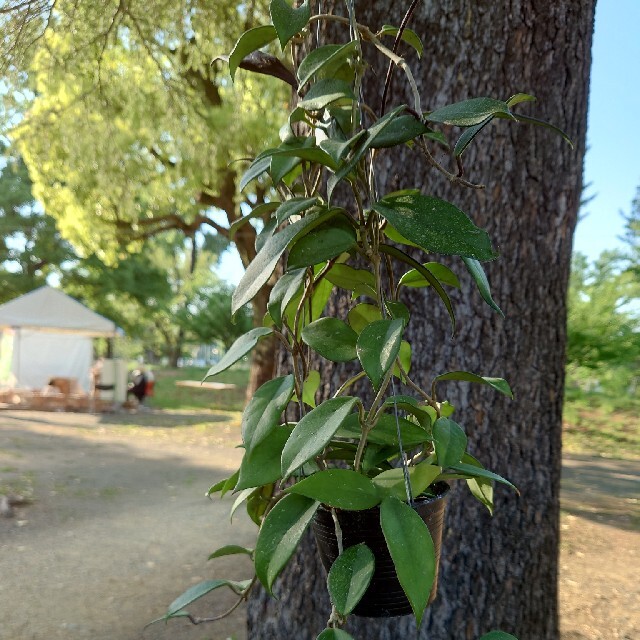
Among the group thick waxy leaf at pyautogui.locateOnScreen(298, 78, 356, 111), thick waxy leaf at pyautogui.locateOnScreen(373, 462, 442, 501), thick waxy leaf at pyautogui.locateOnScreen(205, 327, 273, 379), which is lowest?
thick waxy leaf at pyautogui.locateOnScreen(373, 462, 442, 501)

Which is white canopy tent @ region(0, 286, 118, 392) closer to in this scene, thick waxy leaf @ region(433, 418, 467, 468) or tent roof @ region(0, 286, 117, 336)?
Result: tent roof @ region(0, 286, 117, 336)

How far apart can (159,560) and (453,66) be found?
318cm

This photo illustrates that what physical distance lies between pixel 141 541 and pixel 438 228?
3.92 m

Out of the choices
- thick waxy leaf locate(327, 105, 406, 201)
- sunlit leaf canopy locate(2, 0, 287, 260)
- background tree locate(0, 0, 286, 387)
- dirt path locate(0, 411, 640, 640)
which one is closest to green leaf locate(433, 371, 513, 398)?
thick waxy leaf locate(327, 105, 406, 201)

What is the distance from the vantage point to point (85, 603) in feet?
10.0

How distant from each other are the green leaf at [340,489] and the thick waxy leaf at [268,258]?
226 mm

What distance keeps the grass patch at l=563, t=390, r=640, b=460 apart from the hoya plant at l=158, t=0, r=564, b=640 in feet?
28.8

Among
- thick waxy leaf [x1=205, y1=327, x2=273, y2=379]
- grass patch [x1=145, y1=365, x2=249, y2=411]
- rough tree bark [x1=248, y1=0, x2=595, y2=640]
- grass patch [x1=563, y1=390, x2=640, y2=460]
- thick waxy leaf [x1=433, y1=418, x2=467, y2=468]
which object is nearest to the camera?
thick waxy leaf [x1=433, y1=418, x2=467, y2=468]

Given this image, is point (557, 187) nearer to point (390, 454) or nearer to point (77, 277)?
point (390, 454)

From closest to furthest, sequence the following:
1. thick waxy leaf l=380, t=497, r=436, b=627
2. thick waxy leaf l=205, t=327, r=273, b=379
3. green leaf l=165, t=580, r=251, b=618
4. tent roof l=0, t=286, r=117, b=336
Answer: thick waxy leaf l=380, t=497, r=436, b=627
thick waxy leaf l=205, t=327, r=273, b=379
green leaf l=165, t=580, r=251, b=618
tent roof l=0, t=286, r=117, b=336

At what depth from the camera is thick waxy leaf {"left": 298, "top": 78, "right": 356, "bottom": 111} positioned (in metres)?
0.80

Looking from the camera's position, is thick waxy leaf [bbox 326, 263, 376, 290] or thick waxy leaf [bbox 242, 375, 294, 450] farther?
thick waxy leaf [bbox 326, 263, 376, 290]

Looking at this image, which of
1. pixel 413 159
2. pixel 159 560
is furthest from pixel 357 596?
pixel 159 560

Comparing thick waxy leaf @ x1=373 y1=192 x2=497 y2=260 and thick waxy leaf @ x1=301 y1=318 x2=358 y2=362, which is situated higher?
thick waxy leaf @ x1=373 y1=192 x2=497 y2=260
